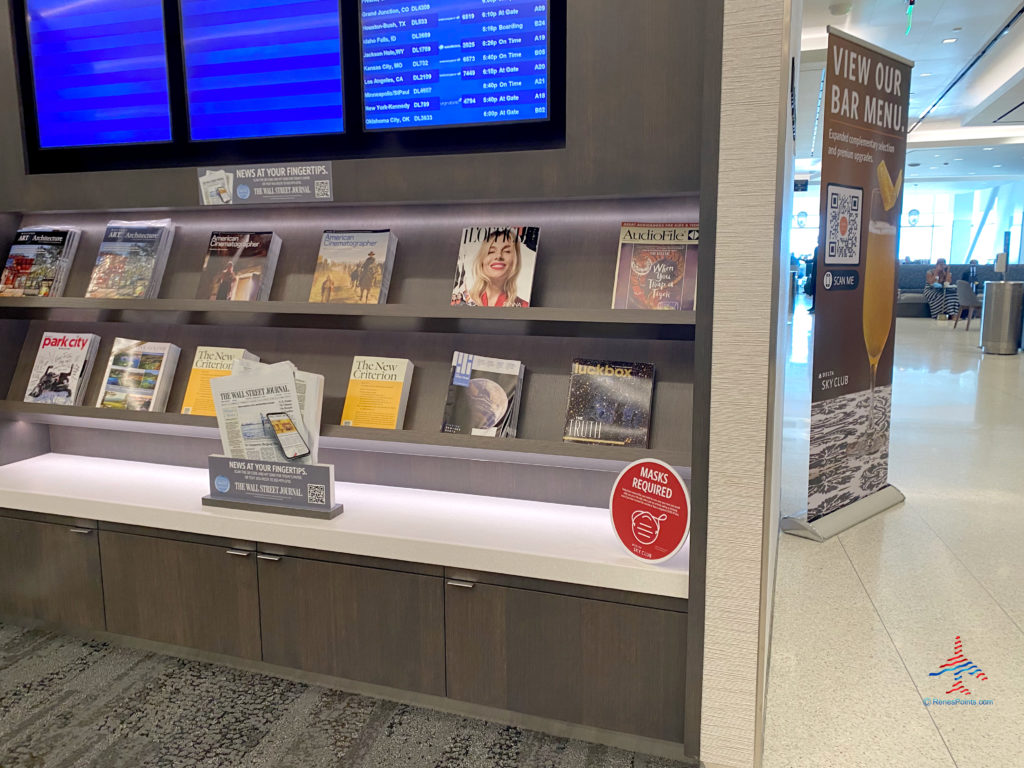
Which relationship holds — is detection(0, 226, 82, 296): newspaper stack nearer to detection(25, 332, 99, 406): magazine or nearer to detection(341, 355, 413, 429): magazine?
detection(25, 332, 99, 406): magazine

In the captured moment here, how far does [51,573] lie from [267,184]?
1.60 metres

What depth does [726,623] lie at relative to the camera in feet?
6.30

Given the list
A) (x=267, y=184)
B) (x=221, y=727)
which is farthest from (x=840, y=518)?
(x=267, y=184)

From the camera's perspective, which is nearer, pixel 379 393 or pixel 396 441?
pixel 396 441

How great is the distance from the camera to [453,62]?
224 centimetres

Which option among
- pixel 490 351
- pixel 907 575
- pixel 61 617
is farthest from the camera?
pixel 907 575

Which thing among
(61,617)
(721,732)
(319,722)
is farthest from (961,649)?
(61,617)

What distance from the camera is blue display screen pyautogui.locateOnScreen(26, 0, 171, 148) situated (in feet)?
8.34

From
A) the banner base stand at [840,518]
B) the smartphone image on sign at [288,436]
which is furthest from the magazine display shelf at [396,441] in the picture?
the banner base stand at [840,518]

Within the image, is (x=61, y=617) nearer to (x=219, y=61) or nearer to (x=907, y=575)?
(x=219, y=61)

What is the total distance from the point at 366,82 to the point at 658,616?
→ 1.81 metres

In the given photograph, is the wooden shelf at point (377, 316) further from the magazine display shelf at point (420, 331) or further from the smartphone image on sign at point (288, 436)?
the smartphone image on sign at point (288, 436)

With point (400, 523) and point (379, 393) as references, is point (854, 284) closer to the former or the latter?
point (379, 393)

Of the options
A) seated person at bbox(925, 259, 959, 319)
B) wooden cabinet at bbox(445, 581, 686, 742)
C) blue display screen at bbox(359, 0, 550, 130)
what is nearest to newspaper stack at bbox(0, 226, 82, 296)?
blue display screen at bbox(359, 0, 550, 130)
